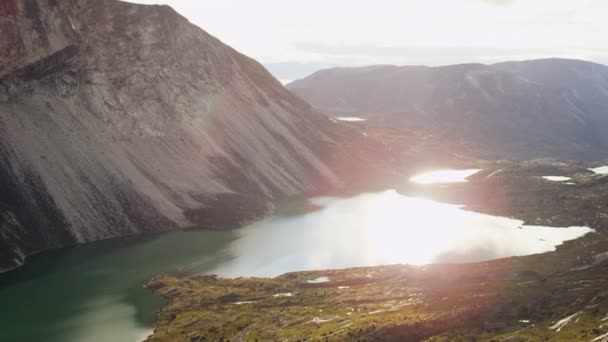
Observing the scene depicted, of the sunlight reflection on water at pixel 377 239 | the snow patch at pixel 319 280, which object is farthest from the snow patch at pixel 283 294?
the sunlight reflection on water at pixel 377 239

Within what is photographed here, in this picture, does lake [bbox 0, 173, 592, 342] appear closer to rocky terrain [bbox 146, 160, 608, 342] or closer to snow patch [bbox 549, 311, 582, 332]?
rocky terrain [bbox 146, 160, 608, 342]

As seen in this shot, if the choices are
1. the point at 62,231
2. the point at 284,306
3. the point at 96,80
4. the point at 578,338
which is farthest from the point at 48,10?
the point at 578,338

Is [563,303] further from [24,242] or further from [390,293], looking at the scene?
[24,242]

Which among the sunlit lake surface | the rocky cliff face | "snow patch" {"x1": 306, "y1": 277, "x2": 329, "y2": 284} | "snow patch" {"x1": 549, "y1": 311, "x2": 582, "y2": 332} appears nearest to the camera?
"snow patch" {"x1": 549, "y1": 311, "x2": 582, "y2": 332}

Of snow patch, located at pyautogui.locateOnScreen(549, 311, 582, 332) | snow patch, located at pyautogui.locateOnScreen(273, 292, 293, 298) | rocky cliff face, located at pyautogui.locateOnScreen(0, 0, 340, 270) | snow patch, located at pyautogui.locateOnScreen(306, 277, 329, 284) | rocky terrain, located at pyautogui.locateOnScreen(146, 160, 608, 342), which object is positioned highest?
rocky cliff face, located at pyautogui.locateOnScreen(0, 0, 340, 270)

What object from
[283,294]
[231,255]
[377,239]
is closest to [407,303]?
[283,294]

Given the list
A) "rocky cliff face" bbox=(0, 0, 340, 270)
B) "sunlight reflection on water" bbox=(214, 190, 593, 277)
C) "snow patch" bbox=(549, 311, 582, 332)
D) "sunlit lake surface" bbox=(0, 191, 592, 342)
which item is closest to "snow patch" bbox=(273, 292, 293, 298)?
"sunlit lake surface" bbox=(0, 191, 592, 342)

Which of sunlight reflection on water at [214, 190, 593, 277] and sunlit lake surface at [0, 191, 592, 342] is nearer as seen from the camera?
sunlit lake surface at [0, 191, 592, 342]

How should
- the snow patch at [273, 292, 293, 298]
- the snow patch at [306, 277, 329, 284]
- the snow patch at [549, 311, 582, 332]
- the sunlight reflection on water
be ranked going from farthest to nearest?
the sunlight reflection on water
the snow patch at [306, 277, 329, 284]
the snow patch at [273, 292, 293, 298]
the snow patch at [549, 311, 582, 332]
